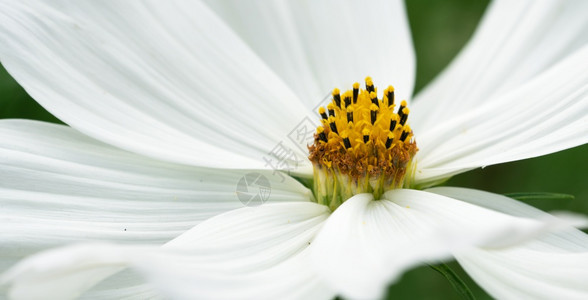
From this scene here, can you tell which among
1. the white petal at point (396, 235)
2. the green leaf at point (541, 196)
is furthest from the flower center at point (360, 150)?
the green leaf at point (541, 196)

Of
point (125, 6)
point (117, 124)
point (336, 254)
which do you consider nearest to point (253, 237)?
point (336, 254)

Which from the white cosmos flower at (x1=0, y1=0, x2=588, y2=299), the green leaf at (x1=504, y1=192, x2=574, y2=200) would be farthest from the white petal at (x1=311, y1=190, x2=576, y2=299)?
the green leaf at (x1=504, y1=192, x2=574, y2=200)

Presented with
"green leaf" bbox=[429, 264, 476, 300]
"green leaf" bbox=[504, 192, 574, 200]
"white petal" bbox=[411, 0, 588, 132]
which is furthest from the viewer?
"white petal" bbox=[411, 0, 588, 132]

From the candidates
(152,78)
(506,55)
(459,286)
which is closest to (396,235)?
(459,286)

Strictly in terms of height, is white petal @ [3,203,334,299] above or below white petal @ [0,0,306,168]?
Result: below

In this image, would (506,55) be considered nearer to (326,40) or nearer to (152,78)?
(326,40)

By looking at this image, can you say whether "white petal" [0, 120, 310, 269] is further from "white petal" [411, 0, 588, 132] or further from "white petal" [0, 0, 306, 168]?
"white petal" [411, 0, 588, 132]

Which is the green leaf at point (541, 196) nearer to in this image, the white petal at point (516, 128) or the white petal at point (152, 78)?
the white petal at point (516, 128)
